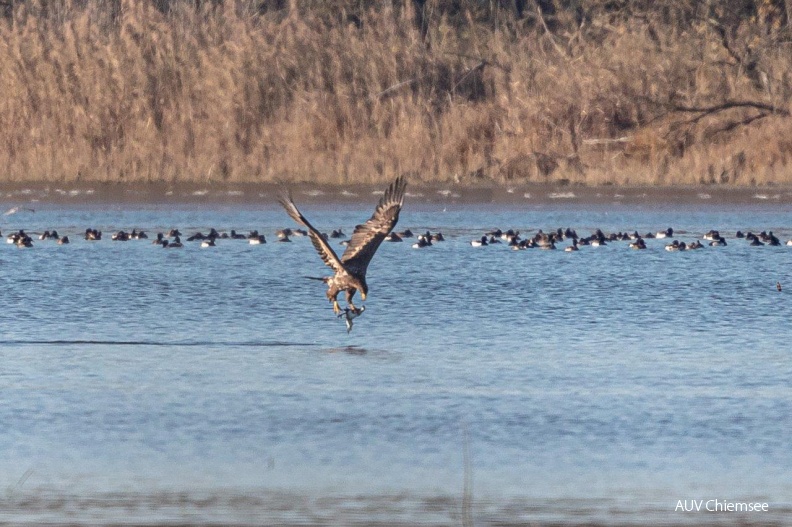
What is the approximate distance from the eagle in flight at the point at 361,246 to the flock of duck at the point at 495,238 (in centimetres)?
425

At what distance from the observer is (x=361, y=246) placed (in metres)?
9.84

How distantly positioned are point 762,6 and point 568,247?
8043mm

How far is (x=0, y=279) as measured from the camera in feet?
41.0

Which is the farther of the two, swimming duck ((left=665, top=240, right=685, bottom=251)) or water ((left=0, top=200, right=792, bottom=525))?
swimming duck ((left=665, top=240, right=685, bottom=251))

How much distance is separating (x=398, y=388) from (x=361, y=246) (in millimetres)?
2005

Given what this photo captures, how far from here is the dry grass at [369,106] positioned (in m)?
19.3

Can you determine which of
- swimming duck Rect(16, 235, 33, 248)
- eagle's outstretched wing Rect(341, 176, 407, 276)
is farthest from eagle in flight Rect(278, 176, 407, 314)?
swimming duck Rect(16, 235, 33, 248)

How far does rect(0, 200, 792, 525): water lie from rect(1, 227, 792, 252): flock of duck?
31 cm

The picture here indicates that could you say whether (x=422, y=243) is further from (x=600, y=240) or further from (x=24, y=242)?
(x=24, y=242)

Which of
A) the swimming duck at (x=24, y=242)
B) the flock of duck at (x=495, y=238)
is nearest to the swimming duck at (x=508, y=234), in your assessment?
the flock of duck at (x=495, y=238)

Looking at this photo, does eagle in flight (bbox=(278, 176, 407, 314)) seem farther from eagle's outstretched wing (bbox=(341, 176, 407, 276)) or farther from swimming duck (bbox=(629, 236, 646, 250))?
swimming duck (bbox=(629, 236, 646, 250))

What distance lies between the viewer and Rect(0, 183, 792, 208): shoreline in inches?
733

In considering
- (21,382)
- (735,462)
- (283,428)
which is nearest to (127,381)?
(21,382)

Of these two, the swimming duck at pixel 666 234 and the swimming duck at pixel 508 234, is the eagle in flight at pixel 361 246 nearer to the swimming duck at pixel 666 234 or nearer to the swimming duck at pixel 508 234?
the swimming duck at pixel 508 234
